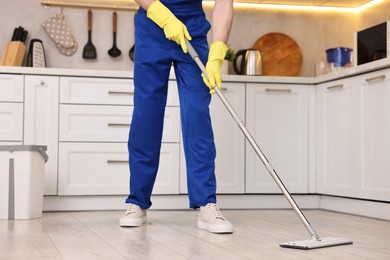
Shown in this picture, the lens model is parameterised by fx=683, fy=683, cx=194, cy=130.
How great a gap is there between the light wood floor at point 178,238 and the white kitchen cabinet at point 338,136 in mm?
327

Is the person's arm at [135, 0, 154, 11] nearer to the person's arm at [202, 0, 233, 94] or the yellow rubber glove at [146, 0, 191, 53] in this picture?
the yellow rubber glove at [146, 0, 191, 53]

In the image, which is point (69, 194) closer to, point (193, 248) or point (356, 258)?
point (193, 248)

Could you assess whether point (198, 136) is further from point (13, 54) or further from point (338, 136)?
point (13, 54)

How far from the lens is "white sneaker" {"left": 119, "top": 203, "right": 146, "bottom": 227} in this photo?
9.30 ft

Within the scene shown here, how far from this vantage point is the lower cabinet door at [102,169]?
384cm

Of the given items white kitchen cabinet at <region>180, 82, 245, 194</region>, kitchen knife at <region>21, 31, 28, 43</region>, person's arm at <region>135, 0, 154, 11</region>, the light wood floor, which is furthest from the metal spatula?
person's arm at <region>135, 0, 154, 11</region>

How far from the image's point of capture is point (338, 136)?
3.89 metres

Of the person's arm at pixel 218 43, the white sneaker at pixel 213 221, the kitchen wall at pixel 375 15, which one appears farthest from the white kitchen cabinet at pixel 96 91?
the kitchen wall at pixel 375 15

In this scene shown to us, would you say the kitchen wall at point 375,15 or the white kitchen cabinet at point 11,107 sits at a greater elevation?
the kitchen wall at point 375,15

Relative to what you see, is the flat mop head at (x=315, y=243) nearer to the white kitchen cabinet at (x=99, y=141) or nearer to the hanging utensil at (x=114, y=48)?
the white kitchen cabinet at (x=99, y=141)

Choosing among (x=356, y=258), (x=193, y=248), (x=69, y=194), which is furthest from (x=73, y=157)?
(x=356, y=258)

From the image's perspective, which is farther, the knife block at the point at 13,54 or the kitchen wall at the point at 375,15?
the kitchen wall at the point at 375,15

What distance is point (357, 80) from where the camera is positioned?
366cm

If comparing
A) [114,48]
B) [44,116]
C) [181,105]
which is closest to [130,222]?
[181,105]
